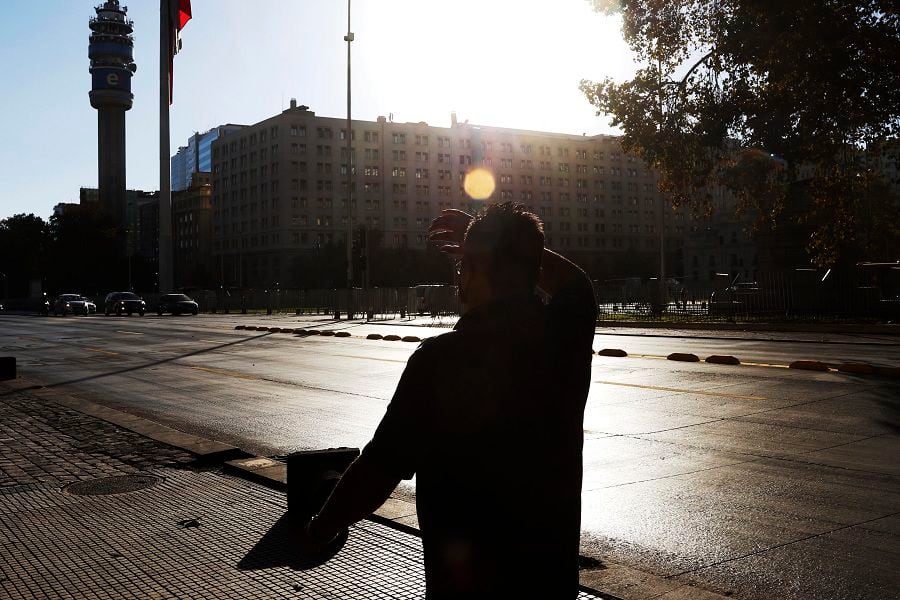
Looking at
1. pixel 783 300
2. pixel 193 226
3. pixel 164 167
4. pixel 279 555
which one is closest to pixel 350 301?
pixel 783 300

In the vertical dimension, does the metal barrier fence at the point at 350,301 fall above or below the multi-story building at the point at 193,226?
below

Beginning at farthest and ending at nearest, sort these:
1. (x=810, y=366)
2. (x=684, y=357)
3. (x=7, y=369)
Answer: (x=684, y=357) < (x=7, y=369) < (x=810, y=366)

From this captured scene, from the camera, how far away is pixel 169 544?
15.2 ft

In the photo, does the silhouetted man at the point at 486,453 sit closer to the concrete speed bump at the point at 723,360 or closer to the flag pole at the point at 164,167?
the concrete speed bump at the point at 723,360

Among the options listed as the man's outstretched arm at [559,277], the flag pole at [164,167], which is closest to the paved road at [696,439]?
the man's outstretched arm at [559,277]

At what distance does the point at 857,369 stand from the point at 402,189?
12079 cm

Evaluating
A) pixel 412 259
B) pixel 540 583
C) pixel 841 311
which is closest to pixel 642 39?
pixel 841 311

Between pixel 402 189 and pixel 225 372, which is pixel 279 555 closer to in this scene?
pixel 225 372

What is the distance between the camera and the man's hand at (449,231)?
7.62 feet

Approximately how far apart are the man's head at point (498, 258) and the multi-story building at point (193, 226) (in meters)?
149

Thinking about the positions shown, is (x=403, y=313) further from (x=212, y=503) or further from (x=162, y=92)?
(x=212, y=503)

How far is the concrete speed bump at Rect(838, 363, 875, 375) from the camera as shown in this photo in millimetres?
12656

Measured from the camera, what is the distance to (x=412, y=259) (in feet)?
353

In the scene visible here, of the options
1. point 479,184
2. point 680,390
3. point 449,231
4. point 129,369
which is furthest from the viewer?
point 479,184
